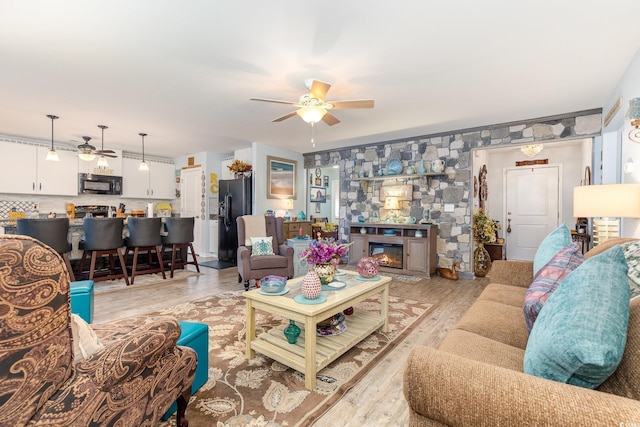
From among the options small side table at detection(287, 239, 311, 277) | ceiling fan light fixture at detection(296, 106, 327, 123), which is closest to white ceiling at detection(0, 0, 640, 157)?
ceiling fan light fixture at detection(296, 106, 327, 123)

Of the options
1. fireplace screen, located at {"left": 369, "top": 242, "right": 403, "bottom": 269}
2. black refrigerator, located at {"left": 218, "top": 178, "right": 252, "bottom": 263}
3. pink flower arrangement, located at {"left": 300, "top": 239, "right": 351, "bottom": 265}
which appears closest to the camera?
pink flower arrangement, located at {"left": 300, "top": 239, "right": 351, "bottom": 265}

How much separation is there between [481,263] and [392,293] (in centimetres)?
200

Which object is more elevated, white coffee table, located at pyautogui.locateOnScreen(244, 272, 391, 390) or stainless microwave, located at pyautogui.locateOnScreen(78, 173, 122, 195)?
stainless microwave, located at pyautogui.locateOnScreen(78, 173, 122, 195)

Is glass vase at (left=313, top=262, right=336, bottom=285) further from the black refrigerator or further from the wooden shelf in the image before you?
the black refrigerator

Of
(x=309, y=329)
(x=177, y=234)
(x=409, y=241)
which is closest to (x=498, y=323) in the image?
(x=309, y=329)

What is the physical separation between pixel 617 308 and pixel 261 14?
7.67 ft

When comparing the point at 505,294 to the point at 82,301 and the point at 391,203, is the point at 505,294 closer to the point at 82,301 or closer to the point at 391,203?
the point at 82,301

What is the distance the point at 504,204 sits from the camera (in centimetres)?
668

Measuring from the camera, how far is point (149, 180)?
7.07 m

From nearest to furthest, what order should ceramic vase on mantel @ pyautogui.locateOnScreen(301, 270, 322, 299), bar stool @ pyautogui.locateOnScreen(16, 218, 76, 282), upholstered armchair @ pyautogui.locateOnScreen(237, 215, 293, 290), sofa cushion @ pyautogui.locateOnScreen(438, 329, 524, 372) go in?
sofa cushion @ pyautogui.locateOnScreen(438, 329, 524, 372) < ceramic vase on mantel @ pyautogui.locateOnScreen(301, 270, 322, 299) < bar stool @ pyautogui.locateOnScreen(16, 218, 76, 282) < upholstered armchair @ pyautogui.locateOnScreen(237, 215, 293, 290)

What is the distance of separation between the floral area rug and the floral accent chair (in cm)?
58

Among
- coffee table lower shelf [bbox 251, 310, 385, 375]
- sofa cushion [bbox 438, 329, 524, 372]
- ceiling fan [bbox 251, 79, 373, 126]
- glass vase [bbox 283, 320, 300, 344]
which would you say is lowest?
coffee table lower shelf [bbox 251, 310, 385, 375]

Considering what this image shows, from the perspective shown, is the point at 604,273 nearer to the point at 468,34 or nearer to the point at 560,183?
the point at 468,34

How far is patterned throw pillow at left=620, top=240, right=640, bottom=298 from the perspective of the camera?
45.4 inches
